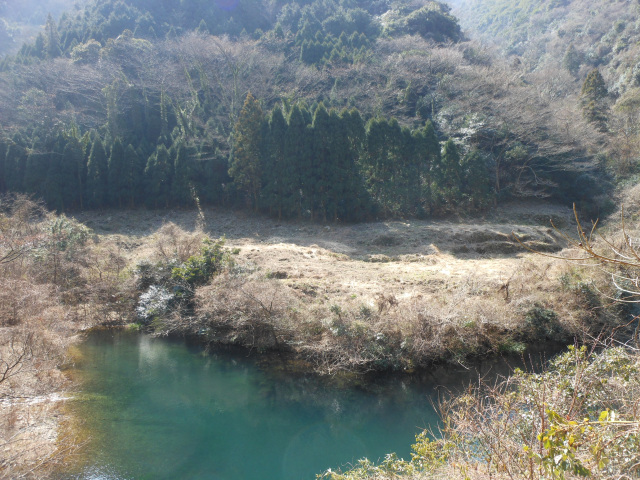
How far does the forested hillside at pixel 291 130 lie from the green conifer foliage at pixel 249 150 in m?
0.08

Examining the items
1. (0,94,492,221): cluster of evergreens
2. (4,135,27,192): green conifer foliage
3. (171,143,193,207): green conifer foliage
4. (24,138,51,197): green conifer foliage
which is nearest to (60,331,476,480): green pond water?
(0,94,492,221): cluster of evergreens

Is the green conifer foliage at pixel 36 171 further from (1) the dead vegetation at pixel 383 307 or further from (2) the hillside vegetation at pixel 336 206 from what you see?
(1) the dead vegetation at pixel 383 307

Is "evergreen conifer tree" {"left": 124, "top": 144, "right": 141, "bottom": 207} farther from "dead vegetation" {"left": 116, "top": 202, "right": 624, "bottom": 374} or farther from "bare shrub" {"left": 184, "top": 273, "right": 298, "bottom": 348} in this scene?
"bare shrub" {"left": 184, "top": 273, "right": 298, "bottom": 348}

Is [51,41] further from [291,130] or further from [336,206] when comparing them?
[336,206]

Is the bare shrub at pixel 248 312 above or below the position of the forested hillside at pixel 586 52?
below

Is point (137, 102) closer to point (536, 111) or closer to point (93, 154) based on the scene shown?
point (93, 154)

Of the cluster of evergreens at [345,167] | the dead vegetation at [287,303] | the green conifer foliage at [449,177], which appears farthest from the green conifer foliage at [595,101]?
the dead vegetation at [287,303]

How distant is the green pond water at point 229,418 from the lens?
7.18m

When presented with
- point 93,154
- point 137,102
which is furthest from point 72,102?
point 93,154

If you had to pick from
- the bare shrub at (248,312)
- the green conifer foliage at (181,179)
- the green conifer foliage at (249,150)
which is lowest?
the bare shrub at (248,312)

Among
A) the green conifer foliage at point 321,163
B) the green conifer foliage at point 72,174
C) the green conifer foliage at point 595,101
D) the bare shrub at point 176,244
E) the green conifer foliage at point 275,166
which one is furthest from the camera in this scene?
the green conifer foliage at point 595,101

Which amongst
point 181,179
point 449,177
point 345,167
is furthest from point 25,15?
point 449,177

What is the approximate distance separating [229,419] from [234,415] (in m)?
0.18

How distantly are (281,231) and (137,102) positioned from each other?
17025 mm
